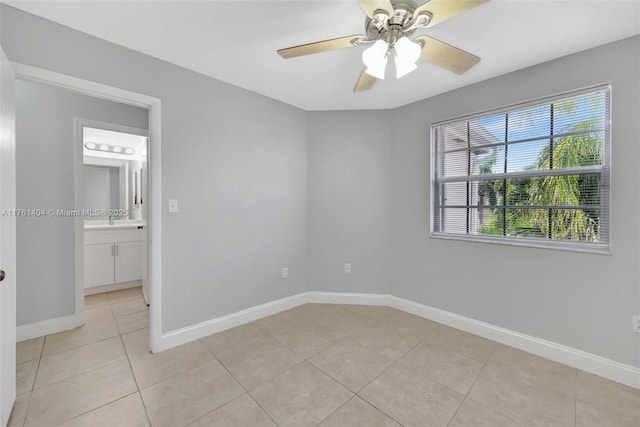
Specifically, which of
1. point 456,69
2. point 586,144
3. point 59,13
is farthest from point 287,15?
point 586,144

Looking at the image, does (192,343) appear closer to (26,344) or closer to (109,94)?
(26,344)

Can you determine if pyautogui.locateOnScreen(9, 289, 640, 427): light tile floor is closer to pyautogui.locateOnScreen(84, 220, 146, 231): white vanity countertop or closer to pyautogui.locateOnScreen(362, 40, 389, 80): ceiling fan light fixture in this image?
pyautogui.locateOnScreen(84, 220, 146, 231): white vanity countertop

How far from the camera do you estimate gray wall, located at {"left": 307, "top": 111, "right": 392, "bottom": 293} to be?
302 centimetres

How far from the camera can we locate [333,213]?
3.11 metres

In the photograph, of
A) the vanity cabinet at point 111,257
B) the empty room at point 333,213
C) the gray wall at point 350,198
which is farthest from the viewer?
the vanity cabinet at point 111,257

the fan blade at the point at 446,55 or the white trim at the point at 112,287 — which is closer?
the fan blade at the point at 446,55

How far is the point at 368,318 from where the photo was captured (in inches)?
106

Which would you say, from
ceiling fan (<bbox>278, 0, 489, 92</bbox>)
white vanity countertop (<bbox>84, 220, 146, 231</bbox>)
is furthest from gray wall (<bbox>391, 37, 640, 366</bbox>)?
white vanity countertop (<bbox>84, 220, 146, 231</bbox>)

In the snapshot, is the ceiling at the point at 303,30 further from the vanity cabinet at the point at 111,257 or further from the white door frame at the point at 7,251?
the vanity cabinet at the point at 111,257

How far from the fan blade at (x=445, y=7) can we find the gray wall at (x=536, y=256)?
1414 mm

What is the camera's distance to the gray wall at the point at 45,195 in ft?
7.32

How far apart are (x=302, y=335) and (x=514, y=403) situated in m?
1.57

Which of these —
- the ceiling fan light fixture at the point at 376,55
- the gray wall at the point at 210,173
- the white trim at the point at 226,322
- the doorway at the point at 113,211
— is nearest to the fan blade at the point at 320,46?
the ceiling fan light fixture at the point at 376,55

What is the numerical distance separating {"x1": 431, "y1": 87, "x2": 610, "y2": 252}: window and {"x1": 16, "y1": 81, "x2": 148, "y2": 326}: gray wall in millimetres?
3625
